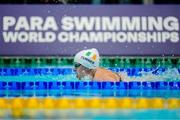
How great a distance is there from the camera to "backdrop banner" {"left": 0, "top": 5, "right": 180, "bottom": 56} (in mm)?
8359

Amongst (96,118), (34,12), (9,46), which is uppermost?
(34,12)

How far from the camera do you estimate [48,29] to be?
848cm

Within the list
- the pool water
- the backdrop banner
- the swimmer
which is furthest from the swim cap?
the backdrop banner

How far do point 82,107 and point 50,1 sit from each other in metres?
4.18

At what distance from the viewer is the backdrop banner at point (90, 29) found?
8.36 m

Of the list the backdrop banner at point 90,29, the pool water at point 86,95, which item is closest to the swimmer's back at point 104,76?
the pool water at point 86,95

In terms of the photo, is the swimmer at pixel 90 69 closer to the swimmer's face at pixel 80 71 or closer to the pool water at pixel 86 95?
the swimmer's face at pixel 80 71

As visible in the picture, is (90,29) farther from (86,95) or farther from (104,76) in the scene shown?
(86,95)

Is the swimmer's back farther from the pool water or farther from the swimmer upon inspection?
the pool water

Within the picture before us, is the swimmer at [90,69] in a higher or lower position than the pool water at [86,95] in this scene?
higher

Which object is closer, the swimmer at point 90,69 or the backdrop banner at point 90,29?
the swimmer at point 90,69

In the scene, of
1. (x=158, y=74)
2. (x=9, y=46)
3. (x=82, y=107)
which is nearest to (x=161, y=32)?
(x=158, y=74)

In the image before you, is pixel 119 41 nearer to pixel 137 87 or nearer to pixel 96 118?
pixel 137 87

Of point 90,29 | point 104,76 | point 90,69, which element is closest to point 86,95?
point 104,76
